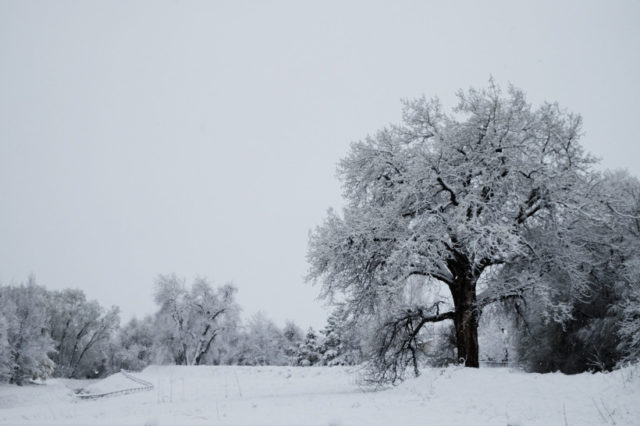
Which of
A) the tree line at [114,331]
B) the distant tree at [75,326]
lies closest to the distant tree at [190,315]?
the tree line at [114,331]

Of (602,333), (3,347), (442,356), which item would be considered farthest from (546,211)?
(3,347)

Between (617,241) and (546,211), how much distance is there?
4.43 m

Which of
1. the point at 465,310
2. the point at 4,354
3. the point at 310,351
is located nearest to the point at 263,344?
the point at 310,351

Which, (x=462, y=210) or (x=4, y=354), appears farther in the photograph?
(x=4, y=354)

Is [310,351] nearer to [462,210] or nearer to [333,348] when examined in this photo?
[333,348]

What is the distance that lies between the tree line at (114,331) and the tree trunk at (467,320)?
13.3 metres

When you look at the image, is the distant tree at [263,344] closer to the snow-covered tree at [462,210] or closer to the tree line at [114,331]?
the tree line at [114,331]

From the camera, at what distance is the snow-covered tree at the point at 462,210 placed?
43.4 ft

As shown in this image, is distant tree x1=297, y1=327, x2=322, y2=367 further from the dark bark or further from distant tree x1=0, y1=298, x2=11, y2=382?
the dark bark

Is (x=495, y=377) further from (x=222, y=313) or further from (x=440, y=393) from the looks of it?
(x=222, y=313)

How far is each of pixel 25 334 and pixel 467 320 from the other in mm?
→ 47850

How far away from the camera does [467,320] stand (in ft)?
46.1

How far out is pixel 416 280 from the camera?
1552cm

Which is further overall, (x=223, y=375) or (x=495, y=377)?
(x=223, y=375)
